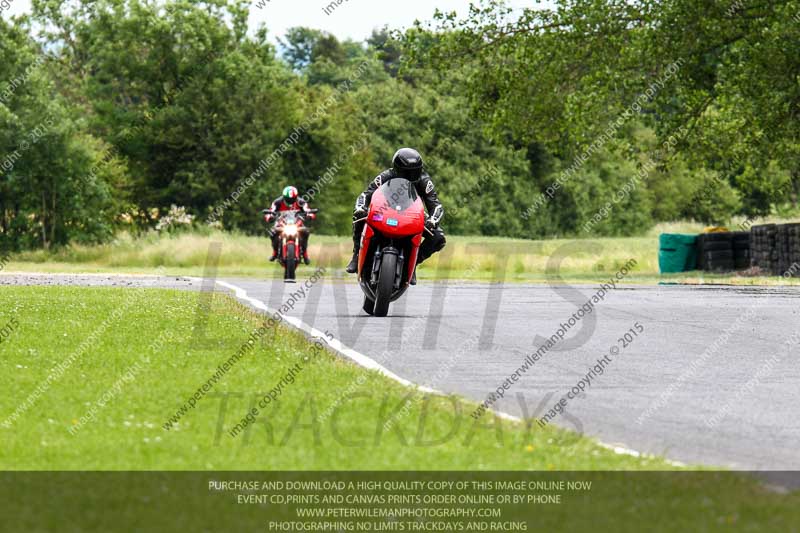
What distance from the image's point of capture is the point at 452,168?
8194 centimetres

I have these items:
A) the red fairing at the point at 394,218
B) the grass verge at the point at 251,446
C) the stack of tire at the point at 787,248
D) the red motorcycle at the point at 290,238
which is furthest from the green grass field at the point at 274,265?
the grass verge at the point at 251,446

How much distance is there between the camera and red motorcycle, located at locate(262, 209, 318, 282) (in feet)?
91.7

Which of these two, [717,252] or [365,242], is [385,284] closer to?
[365,242]

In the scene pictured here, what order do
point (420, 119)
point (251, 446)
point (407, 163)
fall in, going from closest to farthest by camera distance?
1. point (251, 446)
2. point (407, 163)
3. point (420, 119)

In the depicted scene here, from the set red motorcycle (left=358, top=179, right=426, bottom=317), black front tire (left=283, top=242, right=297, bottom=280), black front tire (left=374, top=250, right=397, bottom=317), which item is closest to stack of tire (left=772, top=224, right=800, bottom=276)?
black front tire (left=283, top=242, right=297, bottom=280)

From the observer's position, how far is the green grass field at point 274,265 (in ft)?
127

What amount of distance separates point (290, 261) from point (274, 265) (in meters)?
14.4

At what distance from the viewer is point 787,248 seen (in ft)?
109

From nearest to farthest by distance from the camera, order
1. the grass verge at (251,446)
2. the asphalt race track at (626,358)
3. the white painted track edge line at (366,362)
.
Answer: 1. the grass verge at (251,446)
2. the white painted track edge line at (366,362)
3. the asphalt race track at (626,358)

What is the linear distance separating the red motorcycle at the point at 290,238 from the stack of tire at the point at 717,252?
1182cm

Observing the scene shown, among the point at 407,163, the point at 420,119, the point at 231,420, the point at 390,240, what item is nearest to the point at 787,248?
the point at 390,240

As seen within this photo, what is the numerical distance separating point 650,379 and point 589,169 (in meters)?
78.7

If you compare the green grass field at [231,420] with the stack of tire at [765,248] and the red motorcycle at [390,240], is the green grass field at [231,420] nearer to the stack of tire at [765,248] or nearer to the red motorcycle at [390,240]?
the red motorcycle at [390,240]

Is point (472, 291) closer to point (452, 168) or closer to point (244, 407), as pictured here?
point (244, 407)
